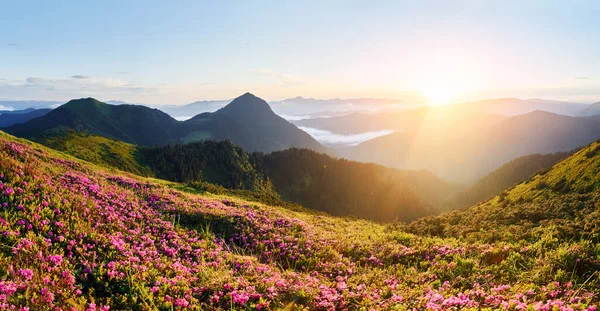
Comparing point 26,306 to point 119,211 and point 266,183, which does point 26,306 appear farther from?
point 266,183

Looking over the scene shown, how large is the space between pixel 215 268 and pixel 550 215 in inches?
869

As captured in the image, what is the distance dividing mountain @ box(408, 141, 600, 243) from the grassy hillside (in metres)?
1.75

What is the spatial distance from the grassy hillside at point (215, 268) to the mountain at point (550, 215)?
1.75 m

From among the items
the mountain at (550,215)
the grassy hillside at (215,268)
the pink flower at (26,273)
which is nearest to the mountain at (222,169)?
the mountain at (550,215)

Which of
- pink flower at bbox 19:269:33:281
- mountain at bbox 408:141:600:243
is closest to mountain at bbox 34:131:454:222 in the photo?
mountain at bbox 408:141:600:243

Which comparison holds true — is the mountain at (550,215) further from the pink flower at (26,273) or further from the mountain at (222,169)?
the mountain at (222,169)

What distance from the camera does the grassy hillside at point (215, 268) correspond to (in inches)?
333

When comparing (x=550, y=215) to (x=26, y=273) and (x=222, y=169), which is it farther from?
(x=222, y=169)

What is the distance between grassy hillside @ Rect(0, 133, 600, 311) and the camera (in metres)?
8.47

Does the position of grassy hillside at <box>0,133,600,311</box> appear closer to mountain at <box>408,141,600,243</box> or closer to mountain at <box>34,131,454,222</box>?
mountain at <box>408,141,600,243</box>

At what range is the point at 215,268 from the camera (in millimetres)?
12141

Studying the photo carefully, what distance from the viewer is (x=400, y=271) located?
1325cm

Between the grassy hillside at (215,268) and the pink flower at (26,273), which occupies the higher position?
the pink flower at (26,273)

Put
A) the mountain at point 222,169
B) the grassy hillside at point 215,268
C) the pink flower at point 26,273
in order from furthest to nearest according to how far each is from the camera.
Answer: the mountain at point 222,169 → the grassy hillside at point 215,268 → the pink flower at point 26,273
